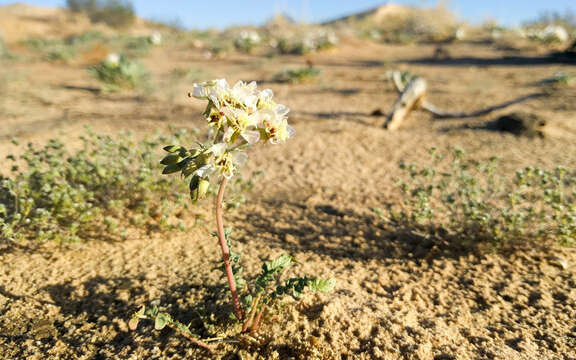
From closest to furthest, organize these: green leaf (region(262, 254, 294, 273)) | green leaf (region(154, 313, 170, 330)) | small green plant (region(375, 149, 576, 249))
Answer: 1. green leaf (region(154, 313, 170, 330))
2. green leaf (region(262, 254, 294, 273))
3. small green plant (region(375, 149, 576, 249))

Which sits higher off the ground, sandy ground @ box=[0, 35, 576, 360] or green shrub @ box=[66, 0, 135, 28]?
green shrub @ box=[66, 0, 135, 28]

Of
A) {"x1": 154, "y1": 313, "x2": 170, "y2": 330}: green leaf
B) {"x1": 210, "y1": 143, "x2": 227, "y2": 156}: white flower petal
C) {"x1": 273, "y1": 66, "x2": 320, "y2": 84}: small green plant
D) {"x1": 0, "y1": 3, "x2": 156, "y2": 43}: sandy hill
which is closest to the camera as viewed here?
{"x1": 210, "y1": 143, "x2": 227, "y2": 156}: white flower petal

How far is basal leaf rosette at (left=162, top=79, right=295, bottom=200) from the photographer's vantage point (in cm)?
121

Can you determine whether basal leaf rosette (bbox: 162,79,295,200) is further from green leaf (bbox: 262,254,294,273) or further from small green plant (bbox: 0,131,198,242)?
small green plant (bbox: 0,131,198,242)

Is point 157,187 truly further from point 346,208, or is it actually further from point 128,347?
point 346,208

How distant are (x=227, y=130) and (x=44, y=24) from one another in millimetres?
27521

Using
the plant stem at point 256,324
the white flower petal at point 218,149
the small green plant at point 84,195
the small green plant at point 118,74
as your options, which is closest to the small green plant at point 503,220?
the plant stem at point 256,324

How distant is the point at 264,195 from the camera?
3.15 metres

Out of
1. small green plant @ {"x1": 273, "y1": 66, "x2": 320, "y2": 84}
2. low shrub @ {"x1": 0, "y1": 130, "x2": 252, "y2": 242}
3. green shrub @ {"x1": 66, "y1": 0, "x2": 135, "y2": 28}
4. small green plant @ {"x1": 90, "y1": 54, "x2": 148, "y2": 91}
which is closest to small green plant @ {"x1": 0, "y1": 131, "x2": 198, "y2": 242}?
low shrub @ {"x1": 0, "y1": 130, "x2": 252, "y2": 242}

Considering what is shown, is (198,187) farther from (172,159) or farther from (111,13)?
(111,13)

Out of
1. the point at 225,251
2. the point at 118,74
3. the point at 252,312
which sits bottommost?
the point at 252,312

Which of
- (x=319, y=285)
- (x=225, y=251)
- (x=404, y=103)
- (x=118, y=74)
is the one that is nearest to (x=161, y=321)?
(x=225, y=251)

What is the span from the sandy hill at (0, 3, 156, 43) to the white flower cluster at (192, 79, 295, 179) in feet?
58.9

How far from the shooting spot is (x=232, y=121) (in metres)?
1.22
